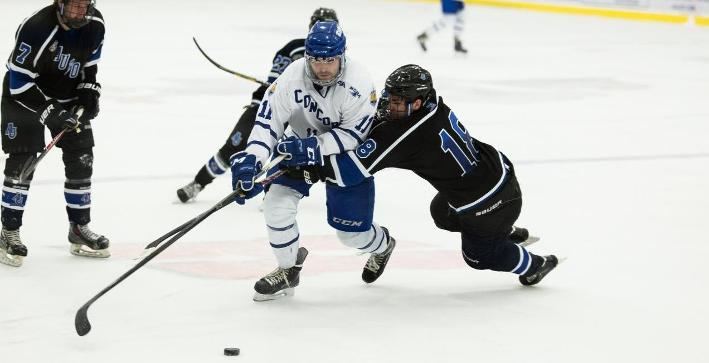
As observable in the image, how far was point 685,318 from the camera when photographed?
3715mm

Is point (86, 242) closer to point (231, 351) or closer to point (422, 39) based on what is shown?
point (231, 351)

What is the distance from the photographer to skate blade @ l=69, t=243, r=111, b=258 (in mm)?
4352

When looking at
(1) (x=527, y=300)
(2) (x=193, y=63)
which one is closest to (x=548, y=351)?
(1) (x=527, y=300)

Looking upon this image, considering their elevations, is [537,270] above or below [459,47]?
above

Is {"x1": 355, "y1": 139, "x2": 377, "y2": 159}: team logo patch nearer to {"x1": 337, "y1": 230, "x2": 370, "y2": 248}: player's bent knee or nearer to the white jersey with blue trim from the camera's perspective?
the white jersey with blue trim

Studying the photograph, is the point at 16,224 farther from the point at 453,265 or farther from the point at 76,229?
the point at 453,265

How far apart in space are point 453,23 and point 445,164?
8429mm

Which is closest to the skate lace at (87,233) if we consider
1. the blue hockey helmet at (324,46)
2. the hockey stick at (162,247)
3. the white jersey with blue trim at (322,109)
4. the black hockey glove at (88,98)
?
the black hockey glove at (88,98)

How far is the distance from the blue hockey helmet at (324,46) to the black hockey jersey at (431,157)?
261mm

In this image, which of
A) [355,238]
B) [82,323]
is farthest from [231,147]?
[82,323]

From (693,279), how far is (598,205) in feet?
4.24

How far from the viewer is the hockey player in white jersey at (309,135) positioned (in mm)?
3631

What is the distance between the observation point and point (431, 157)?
372 cm

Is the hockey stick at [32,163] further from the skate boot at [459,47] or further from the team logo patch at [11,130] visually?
the skate boot at [459,47]
